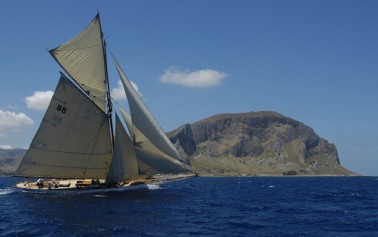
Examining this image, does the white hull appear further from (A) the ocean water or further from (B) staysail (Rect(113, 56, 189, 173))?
(A) the ocean water

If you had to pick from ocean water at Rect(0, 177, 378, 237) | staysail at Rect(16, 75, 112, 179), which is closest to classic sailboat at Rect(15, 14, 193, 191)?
staysail at Rect(16, 75, 112, 179)

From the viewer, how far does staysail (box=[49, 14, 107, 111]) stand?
68.3 m

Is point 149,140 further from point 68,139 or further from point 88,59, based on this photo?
point 88,59

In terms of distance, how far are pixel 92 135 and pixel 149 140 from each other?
924cm

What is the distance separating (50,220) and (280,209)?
26.5 metres

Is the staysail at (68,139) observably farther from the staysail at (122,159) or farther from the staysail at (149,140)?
the staysail at (149,140)

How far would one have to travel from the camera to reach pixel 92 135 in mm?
69062

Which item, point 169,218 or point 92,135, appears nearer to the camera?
point 169,218

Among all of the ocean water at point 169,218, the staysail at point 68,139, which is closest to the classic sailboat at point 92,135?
the staysail at point 68,139

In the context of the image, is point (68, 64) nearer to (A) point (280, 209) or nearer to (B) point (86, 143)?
(B) point (86, 143)

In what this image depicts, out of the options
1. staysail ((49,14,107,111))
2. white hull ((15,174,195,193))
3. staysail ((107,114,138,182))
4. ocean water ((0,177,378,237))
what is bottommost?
ocean water ((0,177,378,237))

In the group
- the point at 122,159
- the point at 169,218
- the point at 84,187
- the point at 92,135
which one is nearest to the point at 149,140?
the point at 122,159

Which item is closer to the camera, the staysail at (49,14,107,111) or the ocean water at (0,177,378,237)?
the ocean water at (0,177,378,237)

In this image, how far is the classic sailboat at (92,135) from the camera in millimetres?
66812
